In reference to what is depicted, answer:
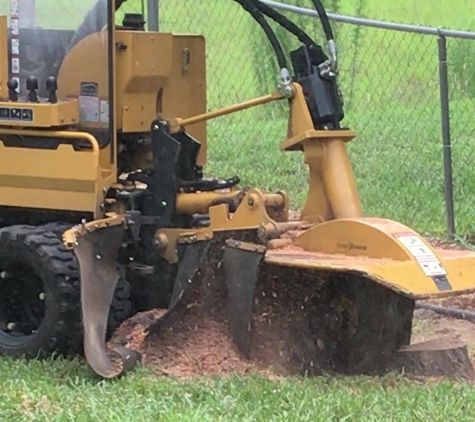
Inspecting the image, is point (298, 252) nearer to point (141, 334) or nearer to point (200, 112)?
point (141, 334)

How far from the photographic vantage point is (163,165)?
6406mm

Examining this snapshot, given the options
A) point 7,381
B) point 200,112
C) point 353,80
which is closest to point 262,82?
point 353,80

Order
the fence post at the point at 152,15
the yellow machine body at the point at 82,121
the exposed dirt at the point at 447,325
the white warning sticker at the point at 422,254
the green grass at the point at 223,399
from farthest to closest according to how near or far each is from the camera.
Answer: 1. the fence post at the point at 152,15
2. the exposed dirt at the point at 447,325
3. the yellow machine body at the point at 82,121
4. the white warning sticker at the point at 422,254
5. the green grass at the point at 223,399

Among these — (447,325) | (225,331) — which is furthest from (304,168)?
(225,331)

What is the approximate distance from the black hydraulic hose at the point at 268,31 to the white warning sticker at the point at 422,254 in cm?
110

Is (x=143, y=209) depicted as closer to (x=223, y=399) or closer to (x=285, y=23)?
(x=285, y=23)

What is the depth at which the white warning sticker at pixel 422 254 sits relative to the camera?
18.2 feet

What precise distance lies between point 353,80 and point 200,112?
15.9 ft

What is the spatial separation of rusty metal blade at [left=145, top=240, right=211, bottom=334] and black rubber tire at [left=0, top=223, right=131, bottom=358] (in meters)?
0.22

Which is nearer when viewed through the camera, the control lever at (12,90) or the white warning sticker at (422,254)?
the white warning sticker at (422,254)

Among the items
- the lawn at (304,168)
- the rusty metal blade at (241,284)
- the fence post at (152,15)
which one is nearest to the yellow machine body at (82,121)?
the lawn at (304,168)

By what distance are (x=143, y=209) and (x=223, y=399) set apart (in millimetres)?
1496

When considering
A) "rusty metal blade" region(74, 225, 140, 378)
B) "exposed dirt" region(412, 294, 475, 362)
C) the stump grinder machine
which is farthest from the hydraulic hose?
"exposed dirt" region(412, 294, 475, 362)

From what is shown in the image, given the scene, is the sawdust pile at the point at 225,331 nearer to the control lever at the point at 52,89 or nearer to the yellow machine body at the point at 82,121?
the yellow machine body at the point at 82,121
